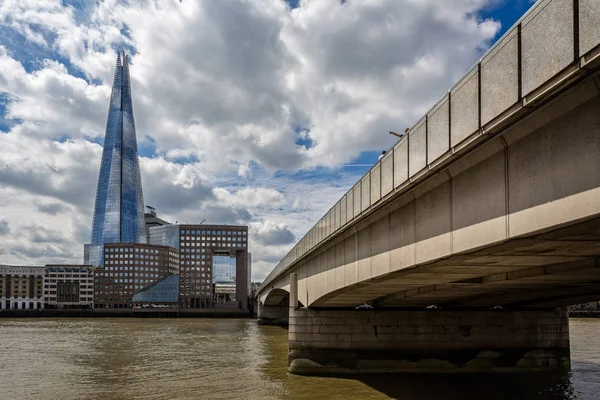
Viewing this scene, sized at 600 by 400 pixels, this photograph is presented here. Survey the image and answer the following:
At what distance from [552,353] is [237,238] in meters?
147

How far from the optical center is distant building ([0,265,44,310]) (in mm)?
189250

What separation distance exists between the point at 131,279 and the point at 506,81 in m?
182

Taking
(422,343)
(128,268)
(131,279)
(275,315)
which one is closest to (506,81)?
(422,343)

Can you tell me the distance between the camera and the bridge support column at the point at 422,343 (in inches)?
1143

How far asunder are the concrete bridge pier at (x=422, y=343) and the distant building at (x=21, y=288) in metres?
179

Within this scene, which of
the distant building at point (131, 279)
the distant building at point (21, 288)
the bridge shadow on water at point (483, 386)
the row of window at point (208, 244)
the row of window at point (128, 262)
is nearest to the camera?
the bridge shadow on water at point (483, 386)

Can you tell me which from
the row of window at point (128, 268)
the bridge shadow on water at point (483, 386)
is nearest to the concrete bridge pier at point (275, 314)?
the bridge shadow on water at point (483, 386)

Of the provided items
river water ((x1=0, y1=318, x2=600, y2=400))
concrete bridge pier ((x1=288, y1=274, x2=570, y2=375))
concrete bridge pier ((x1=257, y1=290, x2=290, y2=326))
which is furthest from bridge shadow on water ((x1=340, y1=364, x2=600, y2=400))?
concrete bridge pier ((x1=257, y1=290, x2=290, y2=326))

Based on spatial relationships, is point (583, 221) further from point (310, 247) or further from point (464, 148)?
point (310, 247)

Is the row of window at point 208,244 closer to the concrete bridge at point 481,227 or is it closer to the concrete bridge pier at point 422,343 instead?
the concrete bridge at point 481,227

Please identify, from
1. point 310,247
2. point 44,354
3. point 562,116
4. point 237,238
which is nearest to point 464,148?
point 562,116

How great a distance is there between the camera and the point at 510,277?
57.4 feet

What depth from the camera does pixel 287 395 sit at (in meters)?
24.1

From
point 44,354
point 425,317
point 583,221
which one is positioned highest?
point 583,221
